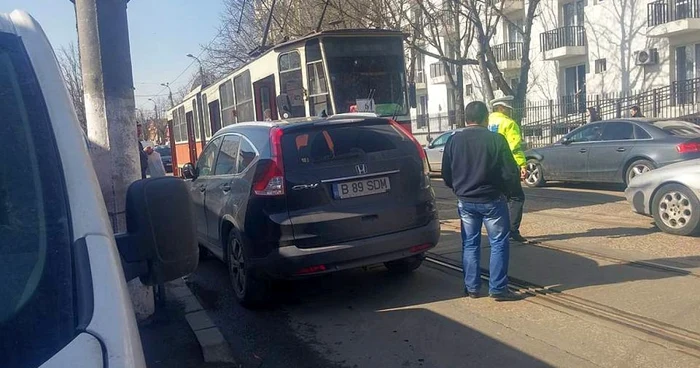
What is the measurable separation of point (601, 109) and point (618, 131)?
14231mm

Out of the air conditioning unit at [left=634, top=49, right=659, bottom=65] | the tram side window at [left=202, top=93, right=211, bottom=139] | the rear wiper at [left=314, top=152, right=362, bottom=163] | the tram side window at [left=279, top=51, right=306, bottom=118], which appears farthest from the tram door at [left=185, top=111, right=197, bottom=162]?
the air conditioning unit at [left=634, top=49, right=659, bottom=65]

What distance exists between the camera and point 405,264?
274 inches

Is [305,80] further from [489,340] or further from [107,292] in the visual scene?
[107,292]

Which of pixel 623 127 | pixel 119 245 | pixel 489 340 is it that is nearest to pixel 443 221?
pixel 623 127

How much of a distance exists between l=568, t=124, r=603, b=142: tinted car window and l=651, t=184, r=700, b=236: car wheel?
5.07 meters

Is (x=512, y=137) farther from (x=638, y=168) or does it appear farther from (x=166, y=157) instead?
(x=166, y=157)

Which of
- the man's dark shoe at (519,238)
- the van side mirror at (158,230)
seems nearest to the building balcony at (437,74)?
the man's dark shoe at (519,238)

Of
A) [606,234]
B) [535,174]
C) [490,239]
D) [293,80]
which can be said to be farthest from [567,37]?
[490,239]

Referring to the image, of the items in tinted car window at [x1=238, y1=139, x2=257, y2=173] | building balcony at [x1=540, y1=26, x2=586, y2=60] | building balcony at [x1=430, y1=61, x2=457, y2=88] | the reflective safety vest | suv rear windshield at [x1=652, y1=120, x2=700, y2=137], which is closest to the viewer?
tinted car window at [x1=238, y1=139, x2=257, y2=173]

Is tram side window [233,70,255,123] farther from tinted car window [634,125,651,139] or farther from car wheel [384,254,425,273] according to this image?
tinted car window [634,125,651,139]

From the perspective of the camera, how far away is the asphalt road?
4.56 m

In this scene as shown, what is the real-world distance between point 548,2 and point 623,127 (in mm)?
20040

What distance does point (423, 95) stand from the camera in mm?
44375

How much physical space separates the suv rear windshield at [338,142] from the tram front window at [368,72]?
5.76 meters
